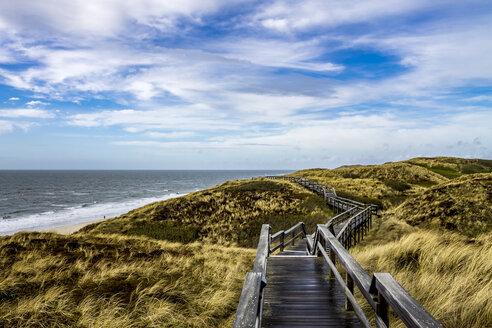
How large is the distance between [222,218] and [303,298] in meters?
22.7

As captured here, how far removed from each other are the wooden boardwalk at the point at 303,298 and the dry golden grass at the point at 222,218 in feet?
49.4

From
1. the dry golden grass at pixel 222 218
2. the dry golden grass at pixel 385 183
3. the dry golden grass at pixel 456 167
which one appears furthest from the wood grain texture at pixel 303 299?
the dry golden grass at pixel 456 167

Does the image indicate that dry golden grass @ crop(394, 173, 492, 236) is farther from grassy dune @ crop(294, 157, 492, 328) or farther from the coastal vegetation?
the coastal vegetation

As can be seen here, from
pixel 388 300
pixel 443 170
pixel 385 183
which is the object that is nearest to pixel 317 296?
pixel 388 300

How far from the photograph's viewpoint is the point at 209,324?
5.27 metres

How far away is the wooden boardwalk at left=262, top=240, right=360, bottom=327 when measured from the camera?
3973 mm

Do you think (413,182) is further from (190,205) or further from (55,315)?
(55,315)

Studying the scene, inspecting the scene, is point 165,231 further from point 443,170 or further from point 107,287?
point 443,170

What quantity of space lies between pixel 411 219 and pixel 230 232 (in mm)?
13690

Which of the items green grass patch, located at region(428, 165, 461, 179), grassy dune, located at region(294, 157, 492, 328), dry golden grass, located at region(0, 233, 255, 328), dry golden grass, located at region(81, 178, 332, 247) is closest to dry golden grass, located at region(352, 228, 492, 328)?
grassy dune, located at region(294, 157, 492, 328)

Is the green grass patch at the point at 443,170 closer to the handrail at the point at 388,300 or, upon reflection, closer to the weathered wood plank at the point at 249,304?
the handrail at the point at 388,300

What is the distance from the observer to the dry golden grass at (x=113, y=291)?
507 cm

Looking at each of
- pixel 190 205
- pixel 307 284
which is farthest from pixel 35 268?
pixel 190 205

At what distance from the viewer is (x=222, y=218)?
27016mm
